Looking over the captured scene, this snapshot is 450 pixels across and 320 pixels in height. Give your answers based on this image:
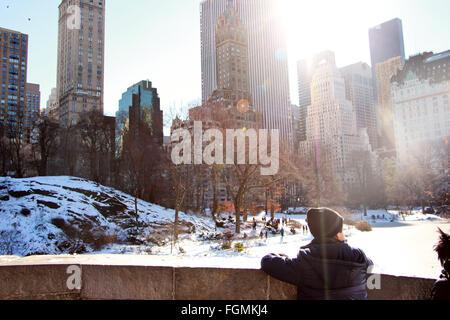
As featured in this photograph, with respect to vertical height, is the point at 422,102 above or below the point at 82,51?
below

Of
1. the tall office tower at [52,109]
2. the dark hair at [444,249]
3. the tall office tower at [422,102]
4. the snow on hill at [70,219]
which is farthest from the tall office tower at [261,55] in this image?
the dark hair at [444,249]

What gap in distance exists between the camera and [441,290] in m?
2.60

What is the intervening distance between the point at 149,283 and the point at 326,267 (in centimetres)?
152

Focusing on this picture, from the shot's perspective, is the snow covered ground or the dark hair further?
the snow covered ground

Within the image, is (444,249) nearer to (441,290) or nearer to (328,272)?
(441,290)

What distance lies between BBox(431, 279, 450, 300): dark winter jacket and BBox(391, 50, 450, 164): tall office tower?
404 feet

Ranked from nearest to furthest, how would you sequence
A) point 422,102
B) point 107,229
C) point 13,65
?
point 107,229 < point 422,102 < point 13,65

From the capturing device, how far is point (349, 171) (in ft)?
363

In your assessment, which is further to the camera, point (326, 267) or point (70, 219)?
point (70, 219)

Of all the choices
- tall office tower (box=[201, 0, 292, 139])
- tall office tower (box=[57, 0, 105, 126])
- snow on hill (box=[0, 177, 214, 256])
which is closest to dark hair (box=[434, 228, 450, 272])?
snow on hill (box=[0, 177, 214, 256])

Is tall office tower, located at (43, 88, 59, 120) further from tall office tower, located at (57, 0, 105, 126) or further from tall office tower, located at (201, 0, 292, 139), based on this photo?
tall office tower, located at (201, 0, 292, 139)

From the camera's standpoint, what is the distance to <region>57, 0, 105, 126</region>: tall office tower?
437 feet

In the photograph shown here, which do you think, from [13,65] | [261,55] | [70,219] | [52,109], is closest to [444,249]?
[70,219]
